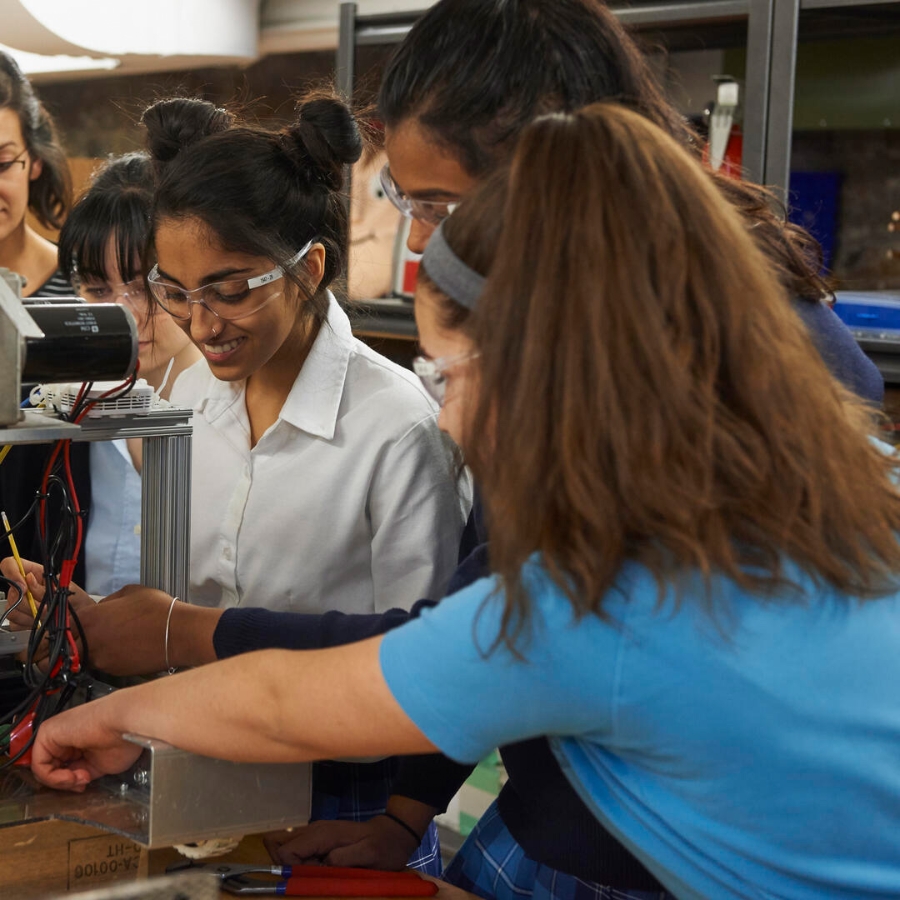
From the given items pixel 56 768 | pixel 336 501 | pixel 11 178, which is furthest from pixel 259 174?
pixel 11 178

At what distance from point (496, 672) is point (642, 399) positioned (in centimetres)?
19

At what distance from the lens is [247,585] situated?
1.35 m

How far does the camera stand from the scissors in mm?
970

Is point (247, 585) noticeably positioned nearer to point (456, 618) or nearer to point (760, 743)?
point (456, 618)

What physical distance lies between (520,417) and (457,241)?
0.16 m

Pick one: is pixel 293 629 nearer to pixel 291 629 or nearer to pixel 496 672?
pixel 291 629

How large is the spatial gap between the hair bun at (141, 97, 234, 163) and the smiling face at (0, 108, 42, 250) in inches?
40.0

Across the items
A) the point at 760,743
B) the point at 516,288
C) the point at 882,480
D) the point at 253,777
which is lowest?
the point at 253,777

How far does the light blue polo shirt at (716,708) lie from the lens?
0.72 meters

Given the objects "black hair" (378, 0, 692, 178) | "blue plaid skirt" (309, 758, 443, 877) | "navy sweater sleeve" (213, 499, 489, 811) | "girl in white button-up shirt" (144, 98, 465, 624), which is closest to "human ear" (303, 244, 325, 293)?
"girl in white button-up shirt" (144, 98, 465, 624)

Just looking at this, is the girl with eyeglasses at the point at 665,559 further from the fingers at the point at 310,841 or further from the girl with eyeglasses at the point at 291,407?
the girl with eyeglasses at the point at 291,407

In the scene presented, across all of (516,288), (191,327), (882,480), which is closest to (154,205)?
(191,327)

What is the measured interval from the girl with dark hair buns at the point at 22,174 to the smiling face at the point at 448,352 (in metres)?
1.61

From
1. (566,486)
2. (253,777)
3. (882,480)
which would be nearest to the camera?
(566,486)
